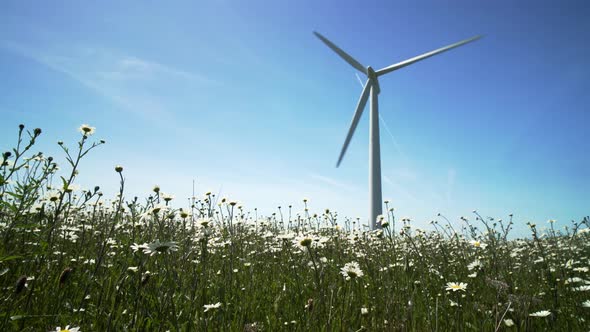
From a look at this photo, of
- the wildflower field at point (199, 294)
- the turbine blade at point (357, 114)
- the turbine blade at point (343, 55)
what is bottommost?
the wildflower field at point (199, 294)

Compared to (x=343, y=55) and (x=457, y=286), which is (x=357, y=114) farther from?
(x=457, y=286)

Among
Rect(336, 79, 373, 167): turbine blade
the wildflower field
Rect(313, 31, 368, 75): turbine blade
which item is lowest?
the wildflower field

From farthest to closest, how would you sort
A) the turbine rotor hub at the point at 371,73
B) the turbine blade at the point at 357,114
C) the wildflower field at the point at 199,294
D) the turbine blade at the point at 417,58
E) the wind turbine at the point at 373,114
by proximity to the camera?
the turbine rotor hub at the point at 371,73 < the turbine blade at the point at 417,58 < the turbine blade at the point at 357,114 < the wind turbine at the point at 373,114 < the wildflower field at the point at 199,294

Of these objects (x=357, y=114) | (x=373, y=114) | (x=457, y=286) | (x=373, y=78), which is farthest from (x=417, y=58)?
(x=457, y=286)

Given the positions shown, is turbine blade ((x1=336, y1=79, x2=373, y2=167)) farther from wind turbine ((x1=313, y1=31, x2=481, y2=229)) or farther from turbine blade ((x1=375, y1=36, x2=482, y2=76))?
turbine blade ((x1=375, y1=36, x2=482, y2=76))

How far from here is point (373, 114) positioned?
64.0 ft

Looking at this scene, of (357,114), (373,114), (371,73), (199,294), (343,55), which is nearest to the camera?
(199,294)

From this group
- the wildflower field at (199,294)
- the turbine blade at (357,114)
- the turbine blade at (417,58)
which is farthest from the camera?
the turbine blade at (417,58)

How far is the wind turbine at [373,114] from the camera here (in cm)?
1814

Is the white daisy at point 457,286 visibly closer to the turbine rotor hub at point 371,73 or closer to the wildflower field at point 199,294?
the wildflower field at point 199,294

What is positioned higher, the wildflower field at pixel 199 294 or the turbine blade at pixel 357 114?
the turbine blade at pixel 357 114

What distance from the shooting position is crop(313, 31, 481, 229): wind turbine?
18136 mm

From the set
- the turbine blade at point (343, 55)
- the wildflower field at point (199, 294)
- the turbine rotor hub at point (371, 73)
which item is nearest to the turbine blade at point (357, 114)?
the turbine rotor hub at point (371, 73)

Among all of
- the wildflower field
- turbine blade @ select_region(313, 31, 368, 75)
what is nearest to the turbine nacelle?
turbine blade @ select_region(313, 31, 368, 75)
